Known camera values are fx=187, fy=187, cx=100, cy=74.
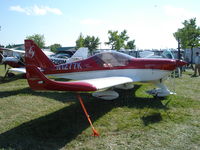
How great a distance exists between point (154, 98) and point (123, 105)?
1.30 meters

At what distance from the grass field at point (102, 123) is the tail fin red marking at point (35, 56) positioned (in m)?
1.95

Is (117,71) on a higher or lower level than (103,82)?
higher

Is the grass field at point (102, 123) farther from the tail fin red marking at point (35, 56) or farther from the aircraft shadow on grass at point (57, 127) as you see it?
the tail fin red marking at point (35, 56)

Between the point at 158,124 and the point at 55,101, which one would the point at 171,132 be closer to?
the point at 158,124

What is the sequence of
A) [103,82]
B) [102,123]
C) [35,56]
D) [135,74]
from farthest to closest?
[35,56] → [135,74] → [103,82] → [102,123]

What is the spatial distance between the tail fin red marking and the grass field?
1.95m

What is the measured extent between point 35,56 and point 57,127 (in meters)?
4.88

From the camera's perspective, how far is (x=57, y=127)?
4.10 metres

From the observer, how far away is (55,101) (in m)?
6.17

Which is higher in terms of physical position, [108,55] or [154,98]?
[108,55]

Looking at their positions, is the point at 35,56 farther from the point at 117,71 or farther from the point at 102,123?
the point at 102,123

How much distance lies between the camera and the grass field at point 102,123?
3.43 m

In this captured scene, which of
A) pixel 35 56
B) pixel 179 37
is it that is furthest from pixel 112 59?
pixel 179 37

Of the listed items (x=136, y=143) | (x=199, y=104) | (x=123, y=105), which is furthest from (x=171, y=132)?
(x=199, y=104)
